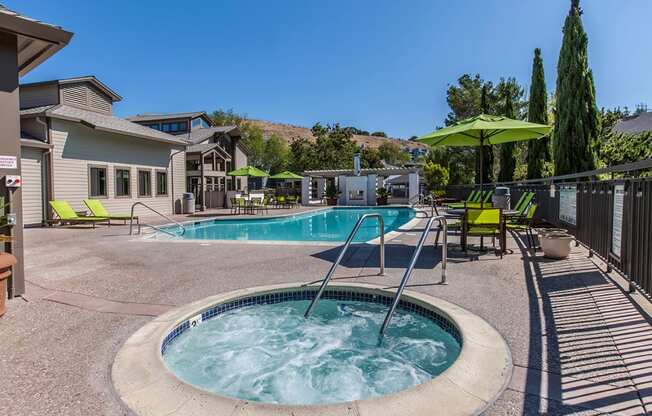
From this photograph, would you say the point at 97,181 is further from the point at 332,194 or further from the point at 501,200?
the point at 332,194

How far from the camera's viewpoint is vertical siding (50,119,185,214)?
13.3 metres

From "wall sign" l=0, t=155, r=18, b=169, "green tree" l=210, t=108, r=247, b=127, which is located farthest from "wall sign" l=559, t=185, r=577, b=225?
"green tree" l=210, t=108, r=247, b=127

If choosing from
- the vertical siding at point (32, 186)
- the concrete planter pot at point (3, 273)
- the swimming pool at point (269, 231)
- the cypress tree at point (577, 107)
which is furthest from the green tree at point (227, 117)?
the concrete planter pot at point (3, 273)

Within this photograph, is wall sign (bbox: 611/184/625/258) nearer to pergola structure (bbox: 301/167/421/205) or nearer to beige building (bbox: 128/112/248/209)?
beige building (bbox: 128/112/248/209)

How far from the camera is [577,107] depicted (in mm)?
12406

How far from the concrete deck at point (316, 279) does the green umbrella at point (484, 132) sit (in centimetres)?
218

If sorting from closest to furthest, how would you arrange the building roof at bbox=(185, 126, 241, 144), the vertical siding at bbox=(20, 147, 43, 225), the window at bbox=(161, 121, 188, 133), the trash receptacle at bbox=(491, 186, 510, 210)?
the trash receptacle at bbox=(491, 186, 510, 210) → the vertical siding at bbox=(20, 147, 43, 225) → the building roof at bbox=(185, 126, 241, 144) → the window at bbox=(161, 121, 188, 133)

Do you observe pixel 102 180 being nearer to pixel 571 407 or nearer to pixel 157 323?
pixel 157 323

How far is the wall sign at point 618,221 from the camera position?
4320 mm

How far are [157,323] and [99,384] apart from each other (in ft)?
3.45

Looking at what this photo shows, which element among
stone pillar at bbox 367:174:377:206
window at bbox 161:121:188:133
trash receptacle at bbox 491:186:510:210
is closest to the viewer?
trash receptacle at bbox 491:186:510:210

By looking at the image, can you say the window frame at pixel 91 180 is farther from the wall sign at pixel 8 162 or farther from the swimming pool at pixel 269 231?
the wall sign at pixel 8 162

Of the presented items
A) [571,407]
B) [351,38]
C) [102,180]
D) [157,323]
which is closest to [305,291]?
[157,323]

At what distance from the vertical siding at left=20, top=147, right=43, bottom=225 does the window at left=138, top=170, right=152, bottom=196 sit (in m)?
4.28
